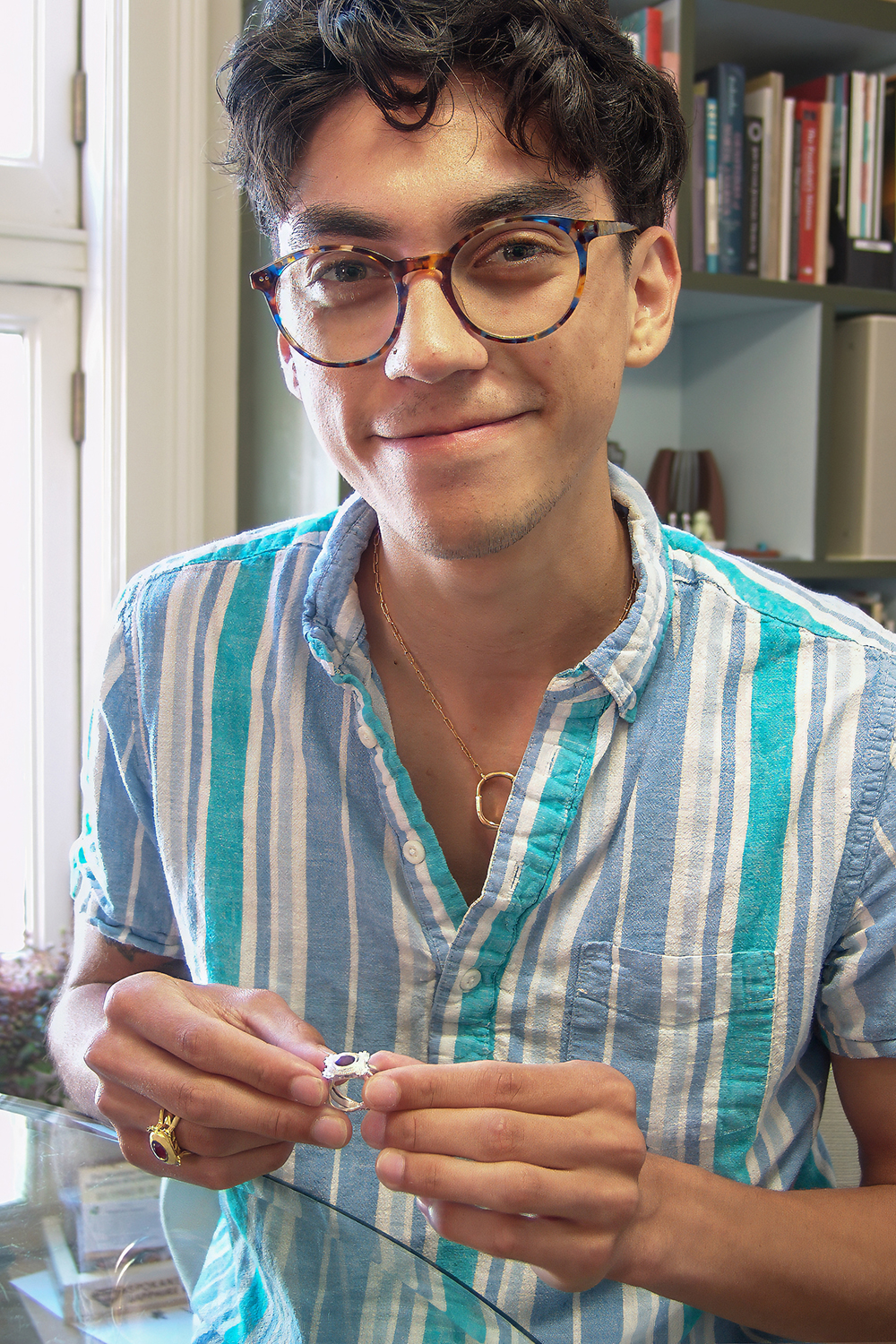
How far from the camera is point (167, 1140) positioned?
30.6 inches

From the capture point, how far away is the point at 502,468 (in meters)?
0.91

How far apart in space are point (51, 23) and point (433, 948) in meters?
1.83

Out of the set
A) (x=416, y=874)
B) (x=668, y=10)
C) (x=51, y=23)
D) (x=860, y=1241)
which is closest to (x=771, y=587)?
(x=416, y=874)

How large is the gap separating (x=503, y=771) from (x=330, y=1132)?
411mm

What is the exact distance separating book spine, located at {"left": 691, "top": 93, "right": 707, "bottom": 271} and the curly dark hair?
93 cm

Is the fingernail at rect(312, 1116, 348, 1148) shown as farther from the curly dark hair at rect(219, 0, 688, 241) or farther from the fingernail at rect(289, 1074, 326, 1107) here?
the curly dark hair at rect(219, 0, 688, 241)

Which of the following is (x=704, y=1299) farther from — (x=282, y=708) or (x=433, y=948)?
(x=282, y=708)

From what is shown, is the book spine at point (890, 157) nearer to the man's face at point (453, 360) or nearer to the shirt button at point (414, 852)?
the man's face at point (453, 360)

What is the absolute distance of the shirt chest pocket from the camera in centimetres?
96

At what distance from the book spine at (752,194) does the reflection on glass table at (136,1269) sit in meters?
1.80

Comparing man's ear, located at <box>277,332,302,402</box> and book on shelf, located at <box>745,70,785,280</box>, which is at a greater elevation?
book on shelf, located at <box>745,70,785,280</box>

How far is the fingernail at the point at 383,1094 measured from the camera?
69 cm

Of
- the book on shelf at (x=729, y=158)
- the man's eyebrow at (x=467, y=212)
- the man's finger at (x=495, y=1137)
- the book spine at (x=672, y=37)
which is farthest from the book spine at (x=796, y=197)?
the man's finger at (x=495, y=1137)

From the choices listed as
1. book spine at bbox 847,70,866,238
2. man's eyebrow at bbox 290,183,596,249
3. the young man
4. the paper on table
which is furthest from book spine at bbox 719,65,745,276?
the paper on table
